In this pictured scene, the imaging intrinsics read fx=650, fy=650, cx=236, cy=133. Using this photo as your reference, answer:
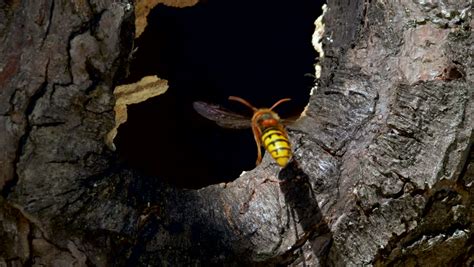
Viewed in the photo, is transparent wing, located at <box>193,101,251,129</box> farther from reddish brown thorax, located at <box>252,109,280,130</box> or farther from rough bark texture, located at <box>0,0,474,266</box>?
rough bark texture, located at <box>0,0,474,266</box>

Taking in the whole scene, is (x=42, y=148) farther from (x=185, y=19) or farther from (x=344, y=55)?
(x=185, y=19)

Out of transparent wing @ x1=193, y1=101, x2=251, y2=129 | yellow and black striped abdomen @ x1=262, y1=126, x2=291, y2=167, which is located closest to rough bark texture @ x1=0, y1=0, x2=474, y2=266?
yellow and black striped abdomen @ x1=262, y1=126, x2=291, y2=167

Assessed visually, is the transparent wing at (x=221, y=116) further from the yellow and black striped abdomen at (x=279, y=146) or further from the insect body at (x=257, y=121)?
the yellow and black striped abdomen at (x=279, y=146)

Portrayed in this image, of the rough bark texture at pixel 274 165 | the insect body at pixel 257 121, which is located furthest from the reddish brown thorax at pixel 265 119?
the rough bark texture at pixel 274 165

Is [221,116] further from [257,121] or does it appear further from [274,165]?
[274,165]

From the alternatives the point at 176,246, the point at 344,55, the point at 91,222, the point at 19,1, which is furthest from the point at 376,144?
the point at 19,1

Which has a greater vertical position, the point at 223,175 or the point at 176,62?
the point at 176,62

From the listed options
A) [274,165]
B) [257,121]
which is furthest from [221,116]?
[274,165]
